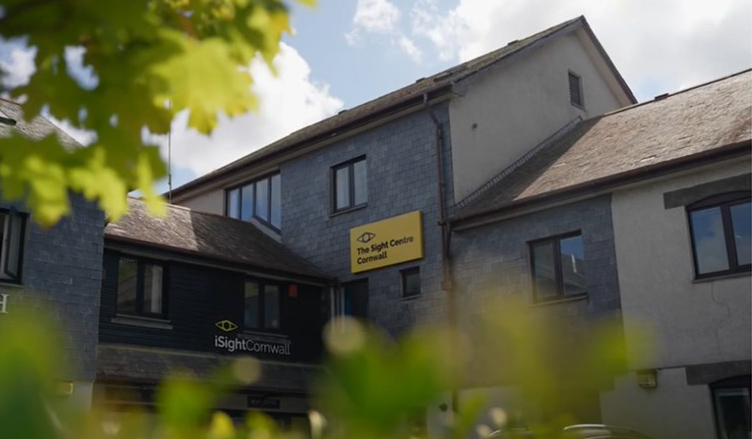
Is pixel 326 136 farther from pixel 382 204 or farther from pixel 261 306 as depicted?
pixel 261 306

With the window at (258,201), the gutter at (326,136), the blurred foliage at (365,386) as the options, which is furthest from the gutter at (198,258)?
the blurred foliage at (365,386)

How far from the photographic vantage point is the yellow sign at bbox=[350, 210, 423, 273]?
1783 cm

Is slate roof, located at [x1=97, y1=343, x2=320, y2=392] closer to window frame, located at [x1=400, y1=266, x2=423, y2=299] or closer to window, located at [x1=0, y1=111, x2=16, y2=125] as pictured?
window frame, located at [x1=400, y1=266, x2=423, y2=299]

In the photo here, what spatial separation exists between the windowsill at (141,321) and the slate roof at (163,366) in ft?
1.46

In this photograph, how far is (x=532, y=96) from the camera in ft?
65.3

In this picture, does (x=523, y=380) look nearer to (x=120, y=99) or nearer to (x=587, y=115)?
(x=120, y=99)

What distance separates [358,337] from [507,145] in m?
18.5

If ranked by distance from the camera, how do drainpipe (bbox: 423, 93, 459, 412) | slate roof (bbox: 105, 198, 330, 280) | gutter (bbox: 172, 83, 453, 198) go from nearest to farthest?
slate roof (bbox: 105, 198, 330, 280) < drainpipe (bbox: 423, 93, 459, 412) < gutter (bbox: 172, 83, 453, 198)

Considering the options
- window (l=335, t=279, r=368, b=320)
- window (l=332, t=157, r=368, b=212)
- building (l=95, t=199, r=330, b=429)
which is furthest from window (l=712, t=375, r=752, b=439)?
window (l=332, t=157, r=368, b=212)

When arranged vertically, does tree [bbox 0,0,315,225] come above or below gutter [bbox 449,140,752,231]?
below

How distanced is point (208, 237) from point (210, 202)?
5.07 meters

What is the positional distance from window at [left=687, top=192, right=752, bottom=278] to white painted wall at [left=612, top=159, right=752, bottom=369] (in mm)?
155

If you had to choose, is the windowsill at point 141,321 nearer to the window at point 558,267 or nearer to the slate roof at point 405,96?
the slate roof at point 405,96

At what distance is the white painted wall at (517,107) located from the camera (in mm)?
18016
